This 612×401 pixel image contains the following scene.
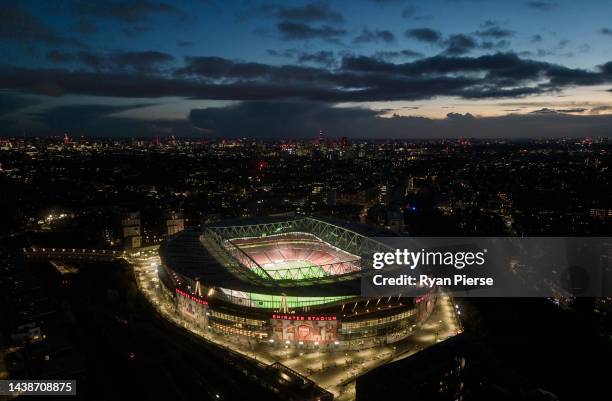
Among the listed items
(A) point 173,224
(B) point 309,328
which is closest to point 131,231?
(A) point 173,224

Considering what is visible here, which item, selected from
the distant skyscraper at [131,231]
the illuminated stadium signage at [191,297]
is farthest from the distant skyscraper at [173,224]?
the illuminated stadium signage at [191,297]

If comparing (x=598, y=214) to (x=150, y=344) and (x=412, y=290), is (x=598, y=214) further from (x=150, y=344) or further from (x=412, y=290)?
(x=150, y=344)

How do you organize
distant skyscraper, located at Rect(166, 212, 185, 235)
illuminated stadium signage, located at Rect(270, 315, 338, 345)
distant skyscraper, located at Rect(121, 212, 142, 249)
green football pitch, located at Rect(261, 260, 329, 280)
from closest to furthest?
illuminated stadium signage, located at Rect(270, 315, 338, 345)
green football pitch, located at Rect(261, 260, 329, 280)
distant skyscraper, located at Rect(121, 212, 142, 249)
distant skyscraper, located at Rect(166, 212, 185, 235)

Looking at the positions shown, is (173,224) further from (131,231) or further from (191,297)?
(191,297)

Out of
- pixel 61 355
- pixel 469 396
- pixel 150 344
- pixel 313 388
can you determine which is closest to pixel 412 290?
pixel 469 396

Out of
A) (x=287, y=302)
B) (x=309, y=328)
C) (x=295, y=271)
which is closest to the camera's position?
(x=309, y=328)

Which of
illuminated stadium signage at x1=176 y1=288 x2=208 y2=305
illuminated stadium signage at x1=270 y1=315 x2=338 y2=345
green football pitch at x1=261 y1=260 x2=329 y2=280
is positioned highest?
green football pitch at x1=261 y1=260 x2=329 y2=280

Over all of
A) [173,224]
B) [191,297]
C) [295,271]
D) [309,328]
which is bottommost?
[309,328]

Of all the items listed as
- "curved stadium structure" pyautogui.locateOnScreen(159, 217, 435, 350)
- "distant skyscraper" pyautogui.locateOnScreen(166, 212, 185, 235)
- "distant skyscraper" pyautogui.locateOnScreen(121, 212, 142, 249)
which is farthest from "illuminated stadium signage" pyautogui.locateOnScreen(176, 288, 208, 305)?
"distant skyscraper" pyautogui.locateOnScreen(166, 212, 185, 235)

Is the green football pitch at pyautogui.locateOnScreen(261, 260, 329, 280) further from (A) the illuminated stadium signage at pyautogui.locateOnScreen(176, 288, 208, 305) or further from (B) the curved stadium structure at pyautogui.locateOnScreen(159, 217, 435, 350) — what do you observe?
(A) the illuminated stadium signage at pyautogui.locateOnScreen(176, 288, 208, 305)

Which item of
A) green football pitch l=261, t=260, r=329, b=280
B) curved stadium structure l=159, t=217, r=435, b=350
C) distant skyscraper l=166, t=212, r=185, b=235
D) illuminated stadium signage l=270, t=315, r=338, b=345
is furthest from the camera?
distant skyscraper l=166, t=212, r=185, b=235

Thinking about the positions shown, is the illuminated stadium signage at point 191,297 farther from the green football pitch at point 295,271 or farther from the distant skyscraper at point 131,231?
the distant skyscraper at point 131,231
